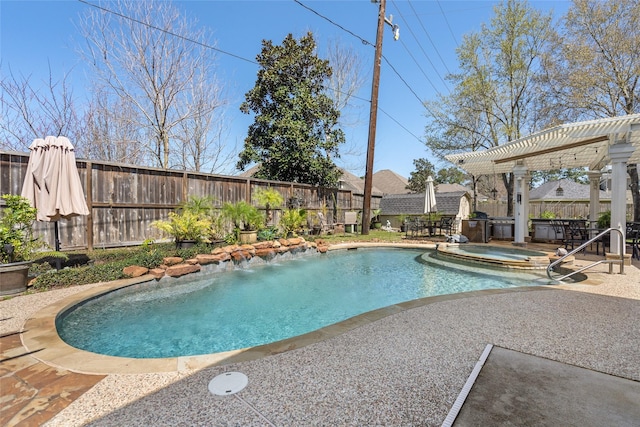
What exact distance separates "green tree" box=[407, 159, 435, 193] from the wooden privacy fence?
27.3 metres

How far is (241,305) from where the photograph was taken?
4.95 m

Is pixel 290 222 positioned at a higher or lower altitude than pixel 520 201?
lower

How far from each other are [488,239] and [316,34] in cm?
1511

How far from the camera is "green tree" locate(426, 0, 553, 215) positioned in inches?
606

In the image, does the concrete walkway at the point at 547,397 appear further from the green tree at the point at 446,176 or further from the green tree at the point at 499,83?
the green tree at the point at 446,176

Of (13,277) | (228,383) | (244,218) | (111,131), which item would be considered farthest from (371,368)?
(111,131)

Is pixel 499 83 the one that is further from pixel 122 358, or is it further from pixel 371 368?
pixel 122 358

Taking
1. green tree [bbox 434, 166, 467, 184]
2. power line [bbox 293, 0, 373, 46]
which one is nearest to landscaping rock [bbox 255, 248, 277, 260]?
power line [bbox 293, 0, 373, 46]

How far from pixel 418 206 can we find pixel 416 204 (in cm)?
20

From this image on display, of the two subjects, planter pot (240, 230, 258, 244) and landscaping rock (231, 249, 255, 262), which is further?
planter pot (240, 230, 258, 244)

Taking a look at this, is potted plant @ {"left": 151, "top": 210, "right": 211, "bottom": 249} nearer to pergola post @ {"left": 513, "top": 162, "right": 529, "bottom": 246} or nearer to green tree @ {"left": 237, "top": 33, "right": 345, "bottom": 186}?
green tree @ {"left": 237, "top": 33, "right": 345, "bottom": 186}

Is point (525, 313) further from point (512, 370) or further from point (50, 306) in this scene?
point (50, 306)

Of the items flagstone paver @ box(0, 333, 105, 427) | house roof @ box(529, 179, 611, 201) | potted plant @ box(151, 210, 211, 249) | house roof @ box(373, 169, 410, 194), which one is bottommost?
flagstone paver @ box(0, 333, 105, 427)

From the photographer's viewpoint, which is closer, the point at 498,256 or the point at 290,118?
the point at 498,256
